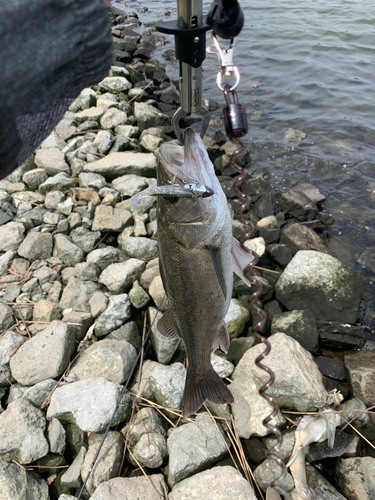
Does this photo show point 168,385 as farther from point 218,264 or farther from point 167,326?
point 218,264

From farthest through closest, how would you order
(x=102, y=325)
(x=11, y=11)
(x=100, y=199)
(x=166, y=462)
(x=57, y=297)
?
1. (x=100, y=199)
2. (x=57, y=297)
3. (x=102, y=325)
4. (x=166, y=462)
5. (x=11, y=11)

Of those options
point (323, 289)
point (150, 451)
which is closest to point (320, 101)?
point (323, 289)

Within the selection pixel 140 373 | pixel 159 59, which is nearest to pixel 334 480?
pixel 140 373

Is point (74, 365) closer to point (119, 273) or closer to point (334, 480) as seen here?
point (119, 273)

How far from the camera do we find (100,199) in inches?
236

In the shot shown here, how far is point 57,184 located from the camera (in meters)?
6.21

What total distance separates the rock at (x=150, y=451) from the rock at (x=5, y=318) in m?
2.13

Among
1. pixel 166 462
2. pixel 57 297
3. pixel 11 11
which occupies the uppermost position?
pixel 11 11

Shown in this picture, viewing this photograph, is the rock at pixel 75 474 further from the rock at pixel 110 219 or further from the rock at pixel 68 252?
the rock at pixel 110 219

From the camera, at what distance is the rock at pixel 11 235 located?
17.2 feet

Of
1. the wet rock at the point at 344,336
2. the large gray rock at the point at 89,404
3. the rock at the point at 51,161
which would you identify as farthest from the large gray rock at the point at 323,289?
the rock at the point at 51,161

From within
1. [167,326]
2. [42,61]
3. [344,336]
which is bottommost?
[344,336]

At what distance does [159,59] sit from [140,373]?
14.6m

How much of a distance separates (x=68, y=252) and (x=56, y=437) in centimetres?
249
